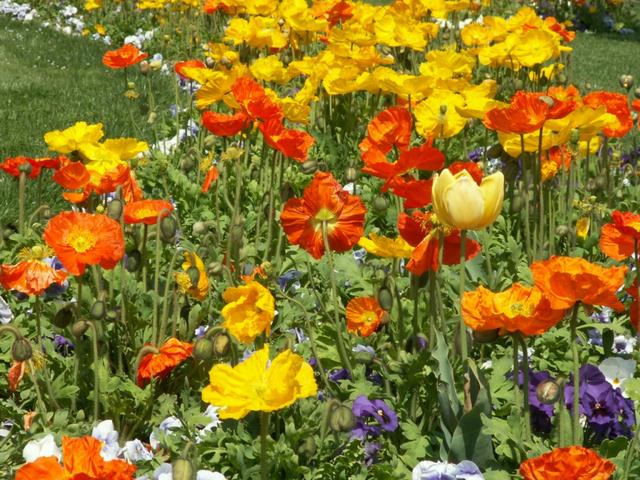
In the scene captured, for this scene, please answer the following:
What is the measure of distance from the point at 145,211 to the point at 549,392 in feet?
3.55

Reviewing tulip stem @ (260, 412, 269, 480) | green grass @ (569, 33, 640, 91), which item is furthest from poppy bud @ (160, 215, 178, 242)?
green grass @ (569, 33, 640, 91)

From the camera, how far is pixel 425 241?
5.71 feet

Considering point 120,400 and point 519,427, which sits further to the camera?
point 120,400

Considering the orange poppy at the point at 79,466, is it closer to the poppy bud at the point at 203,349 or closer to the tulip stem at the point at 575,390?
the poppy bud at the point at 203,349

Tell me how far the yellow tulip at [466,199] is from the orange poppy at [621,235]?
16.7 inches

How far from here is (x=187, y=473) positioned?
Result: 1.40 m

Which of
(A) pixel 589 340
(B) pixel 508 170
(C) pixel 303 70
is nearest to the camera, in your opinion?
(A) pixel 589 340

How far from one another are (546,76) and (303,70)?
123cm

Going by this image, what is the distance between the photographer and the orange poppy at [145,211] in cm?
217

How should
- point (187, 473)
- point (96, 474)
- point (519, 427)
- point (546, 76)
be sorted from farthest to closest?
point (546, 76)
point (519, 427)
point (187, 473)
point (96, 474)

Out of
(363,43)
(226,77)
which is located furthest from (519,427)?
(363,43)

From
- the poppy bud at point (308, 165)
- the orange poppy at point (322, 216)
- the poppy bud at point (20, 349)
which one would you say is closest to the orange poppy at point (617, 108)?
the poppy bud at point (308, 165)

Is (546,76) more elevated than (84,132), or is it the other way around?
(84,132)

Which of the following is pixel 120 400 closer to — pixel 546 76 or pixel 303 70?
pixel 303 70
